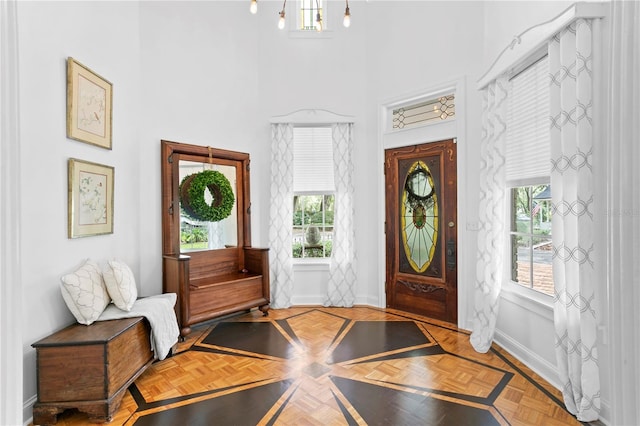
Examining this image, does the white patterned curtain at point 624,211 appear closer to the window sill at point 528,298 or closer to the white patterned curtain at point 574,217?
the white patterned curtain at point 574,217

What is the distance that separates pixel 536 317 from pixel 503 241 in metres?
0.70

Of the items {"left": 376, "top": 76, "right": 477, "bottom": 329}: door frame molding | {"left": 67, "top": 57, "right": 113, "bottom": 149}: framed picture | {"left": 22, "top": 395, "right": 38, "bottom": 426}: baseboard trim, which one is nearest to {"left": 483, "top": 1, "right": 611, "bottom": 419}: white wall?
{"left": 376, "top": 76, "right": 477, "bottom": 329}: door frame molding

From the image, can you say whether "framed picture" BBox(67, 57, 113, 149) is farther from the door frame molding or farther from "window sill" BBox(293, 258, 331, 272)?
the door frame molding

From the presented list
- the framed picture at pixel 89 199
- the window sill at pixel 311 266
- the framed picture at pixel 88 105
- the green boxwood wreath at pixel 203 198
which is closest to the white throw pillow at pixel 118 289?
the framed picture at pixel 89 199

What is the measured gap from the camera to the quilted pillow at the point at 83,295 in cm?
229

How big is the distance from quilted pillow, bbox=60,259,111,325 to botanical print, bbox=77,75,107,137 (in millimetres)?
1213

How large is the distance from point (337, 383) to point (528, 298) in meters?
1.78

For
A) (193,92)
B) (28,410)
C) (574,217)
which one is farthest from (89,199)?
(574,217)

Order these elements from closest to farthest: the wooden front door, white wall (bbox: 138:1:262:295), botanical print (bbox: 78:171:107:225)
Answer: botanical print (bbox: 78:171:107:225), white wall (bbox: 138:1:262:295), the wooden front door

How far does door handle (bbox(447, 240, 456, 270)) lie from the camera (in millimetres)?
3705

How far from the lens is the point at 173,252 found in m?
3.58

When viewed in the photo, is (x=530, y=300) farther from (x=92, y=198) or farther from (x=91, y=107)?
(x=91, y=107)

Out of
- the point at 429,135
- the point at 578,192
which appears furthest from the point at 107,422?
the point at 429,135

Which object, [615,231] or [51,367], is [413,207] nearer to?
[615,231]
